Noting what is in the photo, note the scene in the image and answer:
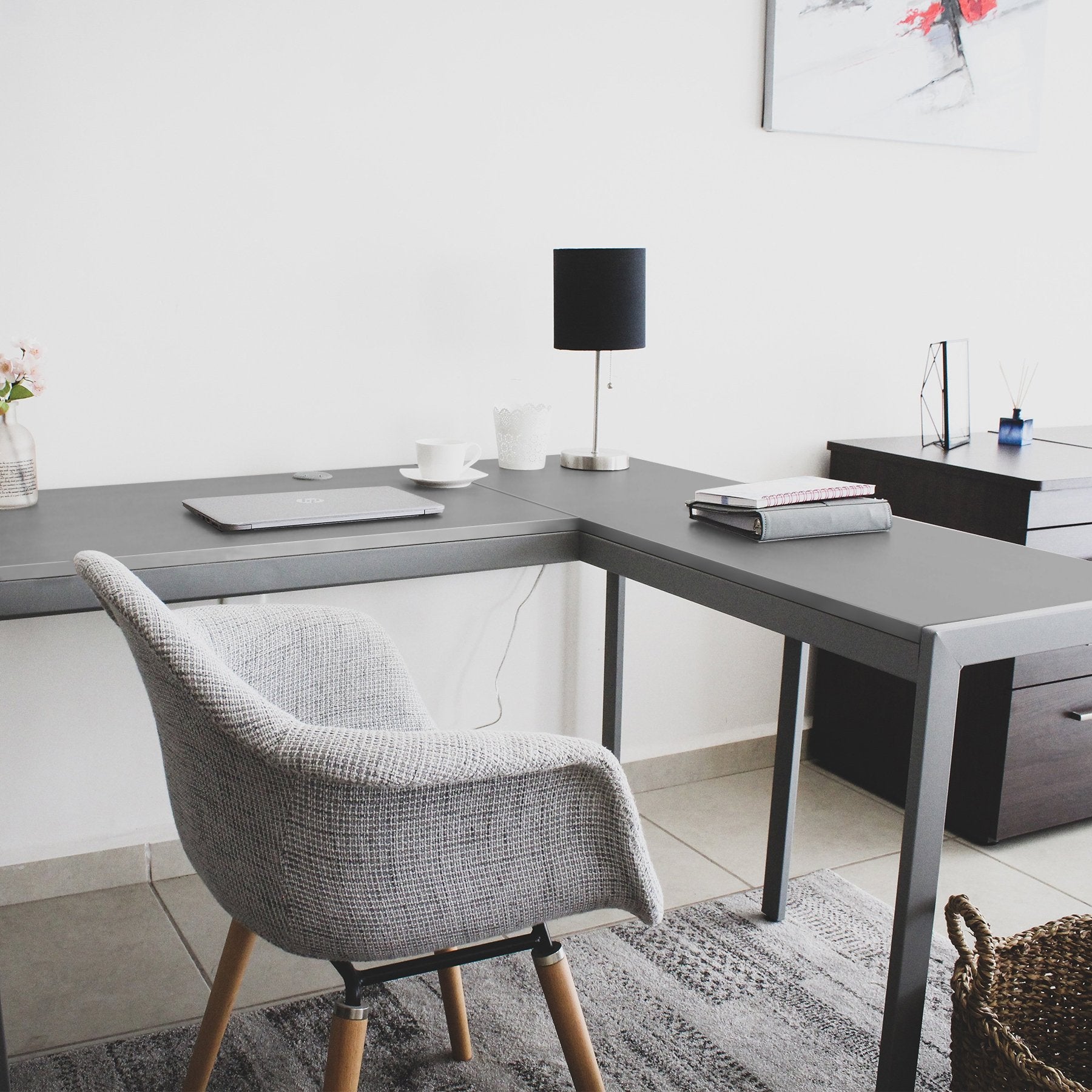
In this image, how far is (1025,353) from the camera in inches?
119

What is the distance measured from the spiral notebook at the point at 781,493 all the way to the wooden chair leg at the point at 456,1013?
0.77 meters

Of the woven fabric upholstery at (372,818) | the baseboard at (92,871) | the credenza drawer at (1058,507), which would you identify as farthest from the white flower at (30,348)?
the credenza drawer at (1058,507)

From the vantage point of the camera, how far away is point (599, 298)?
2113mm

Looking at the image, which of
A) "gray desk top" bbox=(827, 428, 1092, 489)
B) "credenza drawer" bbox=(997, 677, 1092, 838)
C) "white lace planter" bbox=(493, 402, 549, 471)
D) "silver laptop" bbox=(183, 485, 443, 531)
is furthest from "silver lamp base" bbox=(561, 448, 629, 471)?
"credenza drawer" bbox=(997, 677, 1092, 838)

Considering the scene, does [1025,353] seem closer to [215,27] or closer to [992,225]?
[992,225]

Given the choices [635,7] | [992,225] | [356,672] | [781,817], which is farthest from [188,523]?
[992,225]

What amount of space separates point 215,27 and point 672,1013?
1790 millimetres

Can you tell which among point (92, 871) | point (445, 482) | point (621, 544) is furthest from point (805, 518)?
point (92, 871)

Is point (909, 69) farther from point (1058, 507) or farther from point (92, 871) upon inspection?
point (92, 871)

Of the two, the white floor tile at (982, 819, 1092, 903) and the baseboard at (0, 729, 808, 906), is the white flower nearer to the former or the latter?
the baseboard at (0, 729, 808, 906)

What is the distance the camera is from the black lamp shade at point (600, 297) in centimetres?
210

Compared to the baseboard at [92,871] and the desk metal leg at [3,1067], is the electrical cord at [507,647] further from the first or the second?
the desk metal leg at [3,1067]

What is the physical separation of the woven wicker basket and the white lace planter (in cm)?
110

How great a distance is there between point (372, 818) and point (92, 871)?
1.36m
